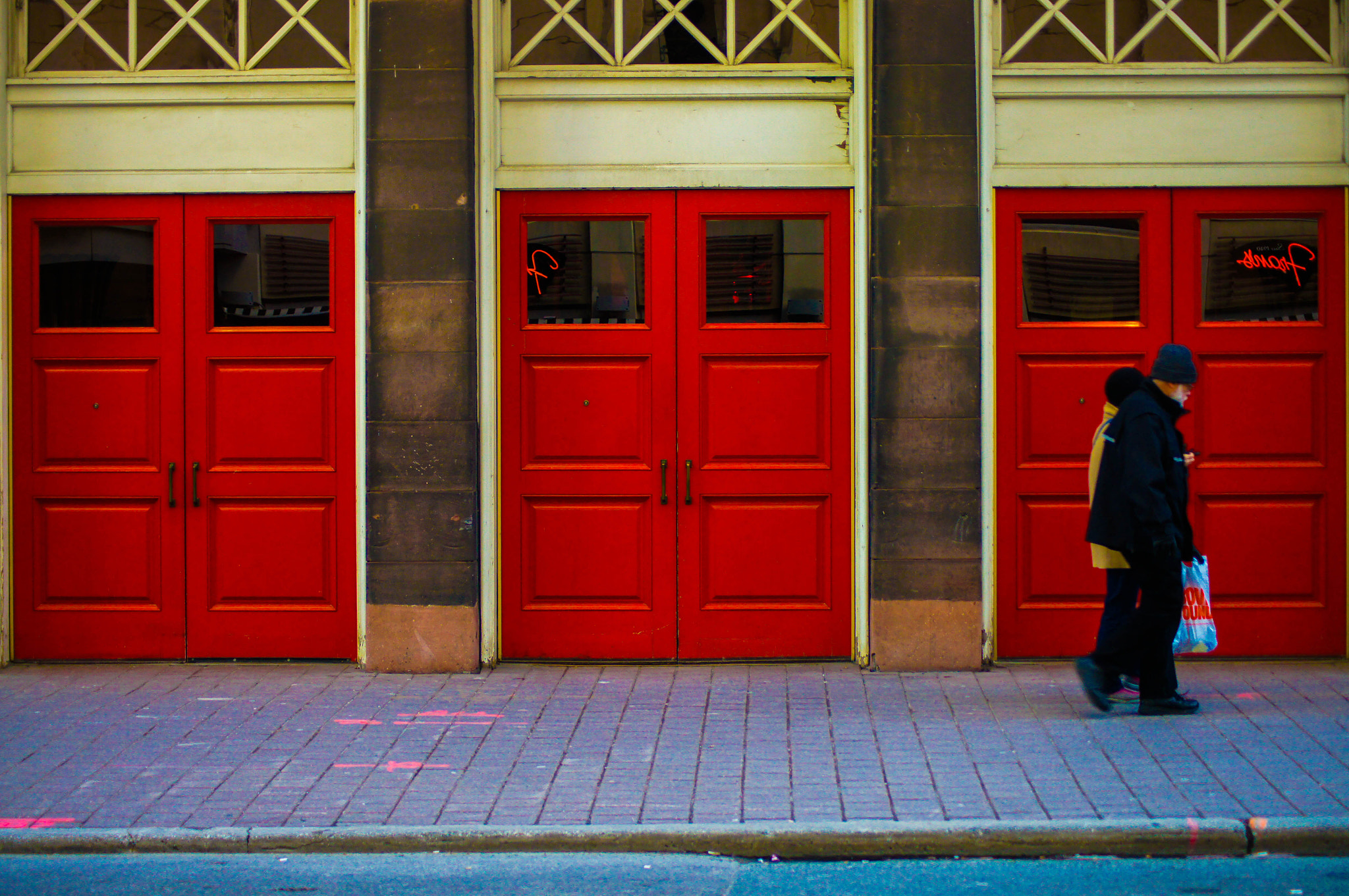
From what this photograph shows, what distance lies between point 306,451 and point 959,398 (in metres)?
4.07

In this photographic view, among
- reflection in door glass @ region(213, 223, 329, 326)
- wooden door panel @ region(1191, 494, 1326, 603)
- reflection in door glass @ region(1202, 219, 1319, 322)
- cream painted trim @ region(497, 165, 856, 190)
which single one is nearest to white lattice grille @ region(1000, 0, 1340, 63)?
reflection in door glass @ region(1202, 219, 1319, 322)

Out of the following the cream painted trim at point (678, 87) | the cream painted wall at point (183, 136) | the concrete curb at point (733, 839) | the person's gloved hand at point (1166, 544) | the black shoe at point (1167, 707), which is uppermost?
Answer: the cream painted trim at point (678, 87)

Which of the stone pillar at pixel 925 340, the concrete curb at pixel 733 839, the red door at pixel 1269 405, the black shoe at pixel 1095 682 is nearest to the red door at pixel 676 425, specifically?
the stone pillar at pixel 925 340

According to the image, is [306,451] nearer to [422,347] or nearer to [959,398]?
[422,347]

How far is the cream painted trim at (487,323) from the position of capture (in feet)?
25.7

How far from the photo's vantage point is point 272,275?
8.03 metres

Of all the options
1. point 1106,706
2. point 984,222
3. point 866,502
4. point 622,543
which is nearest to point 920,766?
point 1106,706

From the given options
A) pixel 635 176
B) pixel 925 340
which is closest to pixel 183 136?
pixel 635 176

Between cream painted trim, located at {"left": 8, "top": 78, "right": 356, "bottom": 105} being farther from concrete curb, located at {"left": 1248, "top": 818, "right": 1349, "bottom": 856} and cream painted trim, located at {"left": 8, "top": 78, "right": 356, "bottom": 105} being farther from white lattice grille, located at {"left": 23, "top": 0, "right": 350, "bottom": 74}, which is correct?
concrete curb, located at {"left": 1248, "top": 818, "right": 1349, "bottom": 856}

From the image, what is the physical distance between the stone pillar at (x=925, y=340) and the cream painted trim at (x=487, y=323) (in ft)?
7.62

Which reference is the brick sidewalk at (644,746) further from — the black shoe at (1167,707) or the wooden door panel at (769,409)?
the wooden door panel at (769,409)

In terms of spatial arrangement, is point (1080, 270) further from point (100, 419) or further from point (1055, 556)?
point (100, 419)

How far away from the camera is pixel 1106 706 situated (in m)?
6.57

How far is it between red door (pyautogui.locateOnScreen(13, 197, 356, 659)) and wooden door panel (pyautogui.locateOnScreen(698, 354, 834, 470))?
2.28 m
